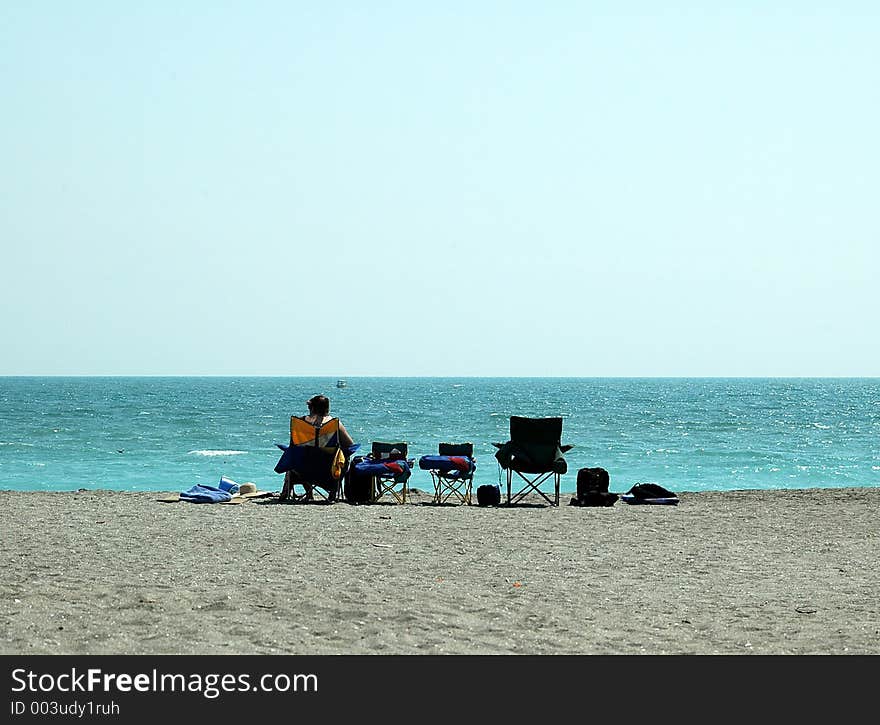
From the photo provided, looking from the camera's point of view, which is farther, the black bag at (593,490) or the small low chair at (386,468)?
the black bag at (593,490)

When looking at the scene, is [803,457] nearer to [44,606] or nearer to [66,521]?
[66,521]

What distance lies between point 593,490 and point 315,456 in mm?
3215

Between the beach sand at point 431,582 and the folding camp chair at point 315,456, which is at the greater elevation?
the folding camp chair at point 315,456

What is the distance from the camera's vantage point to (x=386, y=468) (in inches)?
478

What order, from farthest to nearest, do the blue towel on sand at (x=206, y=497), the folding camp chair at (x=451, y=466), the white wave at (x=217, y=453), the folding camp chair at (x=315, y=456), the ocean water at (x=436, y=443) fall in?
1. the white wave at (x=217, y=453)
2. the ocean water at (x=436, y=443)
3. the folding camp chair at (x=451, y=466)
4. the blue towel on sand at (x=206, y=497)
5. the folding camp chair at (x=315, y=456)

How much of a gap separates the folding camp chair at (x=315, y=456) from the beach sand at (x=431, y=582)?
0.88 metres

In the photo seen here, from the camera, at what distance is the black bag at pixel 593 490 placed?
485 inches

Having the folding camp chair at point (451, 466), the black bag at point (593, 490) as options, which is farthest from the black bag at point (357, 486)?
the black bag at point (593, 490)

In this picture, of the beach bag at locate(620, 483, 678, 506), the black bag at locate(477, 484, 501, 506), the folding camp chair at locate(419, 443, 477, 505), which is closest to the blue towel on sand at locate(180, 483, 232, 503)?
the folding camp chair at locate(419, 443, 477, 505)

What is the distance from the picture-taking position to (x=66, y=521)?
9.71 m

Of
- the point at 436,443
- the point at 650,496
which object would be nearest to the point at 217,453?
the point at 436,443

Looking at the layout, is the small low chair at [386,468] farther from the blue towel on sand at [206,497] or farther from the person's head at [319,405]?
the blue towel on sand at [206,497]
